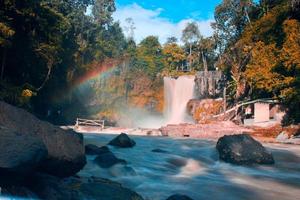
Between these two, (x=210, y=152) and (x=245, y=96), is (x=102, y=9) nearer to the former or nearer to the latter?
(x=245, y=96)

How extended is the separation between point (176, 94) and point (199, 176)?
136 feet

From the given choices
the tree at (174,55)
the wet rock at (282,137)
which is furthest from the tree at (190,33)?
the wet rock at (282,137)

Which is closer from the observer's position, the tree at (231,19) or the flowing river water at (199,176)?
the flowing river water at (199,176)

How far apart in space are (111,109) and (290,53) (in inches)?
1052

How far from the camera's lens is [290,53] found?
30078 millimetres

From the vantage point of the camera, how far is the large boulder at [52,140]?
766cm

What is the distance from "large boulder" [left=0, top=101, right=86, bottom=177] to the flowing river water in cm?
223

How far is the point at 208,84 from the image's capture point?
50531 mm

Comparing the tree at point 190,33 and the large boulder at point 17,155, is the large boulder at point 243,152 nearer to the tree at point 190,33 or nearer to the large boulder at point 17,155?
the large boulder at point 17,155

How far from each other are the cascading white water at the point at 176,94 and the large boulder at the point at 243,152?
34.3 metres

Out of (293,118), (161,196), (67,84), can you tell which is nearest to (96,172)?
(161,196)

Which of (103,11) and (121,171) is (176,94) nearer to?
(103,11)

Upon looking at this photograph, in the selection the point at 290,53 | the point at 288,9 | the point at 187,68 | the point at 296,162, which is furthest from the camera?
the point at 187,68

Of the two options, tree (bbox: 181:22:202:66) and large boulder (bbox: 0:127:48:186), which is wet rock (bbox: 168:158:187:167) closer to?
large boulder (bbox: 0:127:48:186)
